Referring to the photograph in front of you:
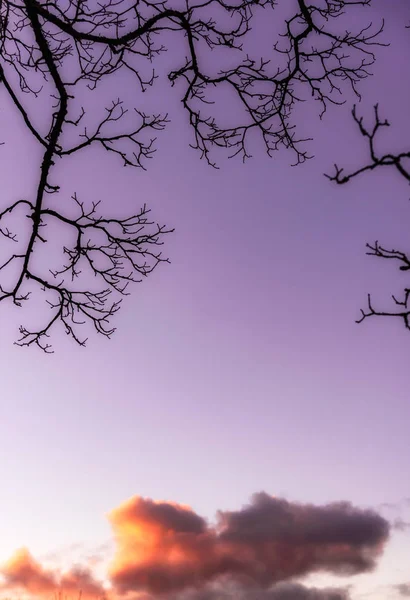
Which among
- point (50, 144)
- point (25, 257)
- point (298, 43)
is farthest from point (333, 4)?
point (25, 257)

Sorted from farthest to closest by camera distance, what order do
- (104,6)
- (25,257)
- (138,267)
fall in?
(138,267) < (25,257) < (104,6)

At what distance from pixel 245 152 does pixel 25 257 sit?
298 cm

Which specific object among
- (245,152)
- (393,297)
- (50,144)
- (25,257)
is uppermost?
(245,152)

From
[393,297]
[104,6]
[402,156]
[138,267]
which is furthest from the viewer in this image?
[138,267]

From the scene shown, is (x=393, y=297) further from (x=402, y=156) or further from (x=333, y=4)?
(x=333, y=4)

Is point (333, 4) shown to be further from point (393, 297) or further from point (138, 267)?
point (393, 297)

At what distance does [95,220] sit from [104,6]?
2269mm

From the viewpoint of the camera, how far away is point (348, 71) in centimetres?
848

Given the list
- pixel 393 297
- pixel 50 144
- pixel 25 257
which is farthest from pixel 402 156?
pixel 25 257

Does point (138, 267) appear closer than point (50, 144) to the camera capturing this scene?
No

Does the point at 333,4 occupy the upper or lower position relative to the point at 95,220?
upper

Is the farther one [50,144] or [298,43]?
[298,43]

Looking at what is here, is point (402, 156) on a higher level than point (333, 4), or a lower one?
lower

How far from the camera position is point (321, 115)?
28.7ft
